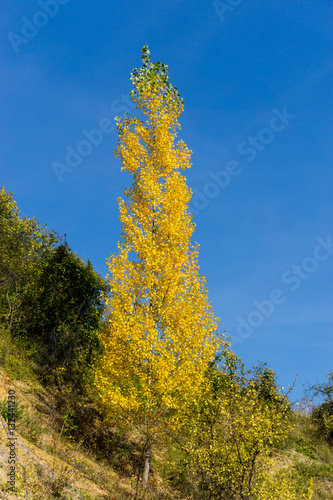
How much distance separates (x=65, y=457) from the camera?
42.5ft

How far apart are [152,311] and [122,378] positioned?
2.43 m

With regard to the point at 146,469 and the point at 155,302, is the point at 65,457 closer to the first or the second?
the point at 146,469

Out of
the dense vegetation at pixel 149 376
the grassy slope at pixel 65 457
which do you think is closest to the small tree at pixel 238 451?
the dense vegetation at pixel 149 376

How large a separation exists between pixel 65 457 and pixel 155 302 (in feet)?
20.1

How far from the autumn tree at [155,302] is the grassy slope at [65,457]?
186cm

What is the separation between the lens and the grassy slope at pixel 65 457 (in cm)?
979

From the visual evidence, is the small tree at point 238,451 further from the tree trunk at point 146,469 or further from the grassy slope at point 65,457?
the grassy slope at point 65,457

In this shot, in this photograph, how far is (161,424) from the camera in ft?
42.1

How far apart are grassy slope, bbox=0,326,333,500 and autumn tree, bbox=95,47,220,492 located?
186 cm

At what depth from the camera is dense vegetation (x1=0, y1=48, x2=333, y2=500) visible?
1115cm

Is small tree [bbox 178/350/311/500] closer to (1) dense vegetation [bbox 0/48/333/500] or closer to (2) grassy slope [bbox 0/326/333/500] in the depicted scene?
(1) dense vegetation [bbox 0/48/333/500]

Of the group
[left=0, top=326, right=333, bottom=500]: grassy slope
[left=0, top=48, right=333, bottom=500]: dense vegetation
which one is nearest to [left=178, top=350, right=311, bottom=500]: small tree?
[left=0, top=48, right=333, bottom=500]: dense vegetation

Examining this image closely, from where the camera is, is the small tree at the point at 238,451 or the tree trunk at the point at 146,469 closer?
the small tree at the point at 238,451

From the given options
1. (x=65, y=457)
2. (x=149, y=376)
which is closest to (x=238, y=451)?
(x=149, y=376)
